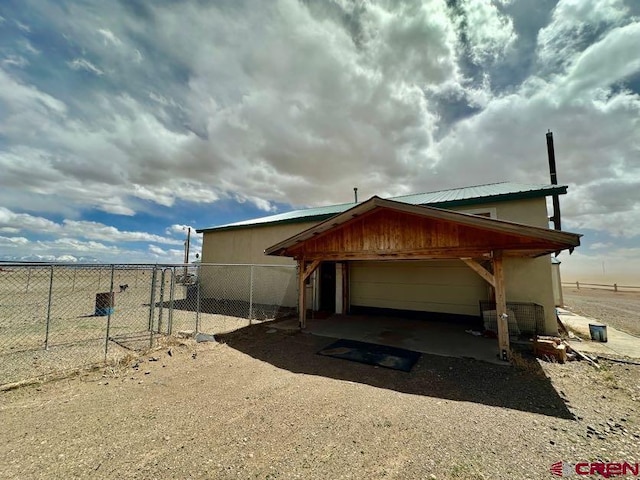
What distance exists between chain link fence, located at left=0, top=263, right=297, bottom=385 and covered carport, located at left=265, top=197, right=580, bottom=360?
2.39 m

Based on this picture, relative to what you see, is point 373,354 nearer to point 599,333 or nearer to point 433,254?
point 433,254

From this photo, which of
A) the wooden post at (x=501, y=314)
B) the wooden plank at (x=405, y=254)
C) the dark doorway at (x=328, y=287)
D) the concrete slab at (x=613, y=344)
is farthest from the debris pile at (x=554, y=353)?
the dark doorway at (x=328, y=287)

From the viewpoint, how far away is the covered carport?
5.55m

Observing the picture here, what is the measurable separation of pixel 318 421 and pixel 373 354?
9.59 ft

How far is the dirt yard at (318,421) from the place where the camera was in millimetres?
2691

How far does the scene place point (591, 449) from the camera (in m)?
2.98

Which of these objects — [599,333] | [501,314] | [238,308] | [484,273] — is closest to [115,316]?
[238,308]

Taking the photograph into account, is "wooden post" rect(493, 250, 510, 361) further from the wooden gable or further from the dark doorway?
the dark doorway

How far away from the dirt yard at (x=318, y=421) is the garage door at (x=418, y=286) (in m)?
3.74

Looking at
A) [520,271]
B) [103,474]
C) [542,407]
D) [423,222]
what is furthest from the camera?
[520,271]

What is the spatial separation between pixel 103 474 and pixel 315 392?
2664 millimetres

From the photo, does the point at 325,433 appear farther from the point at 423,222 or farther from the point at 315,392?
the point at 423,222

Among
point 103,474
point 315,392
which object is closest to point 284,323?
point 315,392

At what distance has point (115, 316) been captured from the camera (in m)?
10.4
